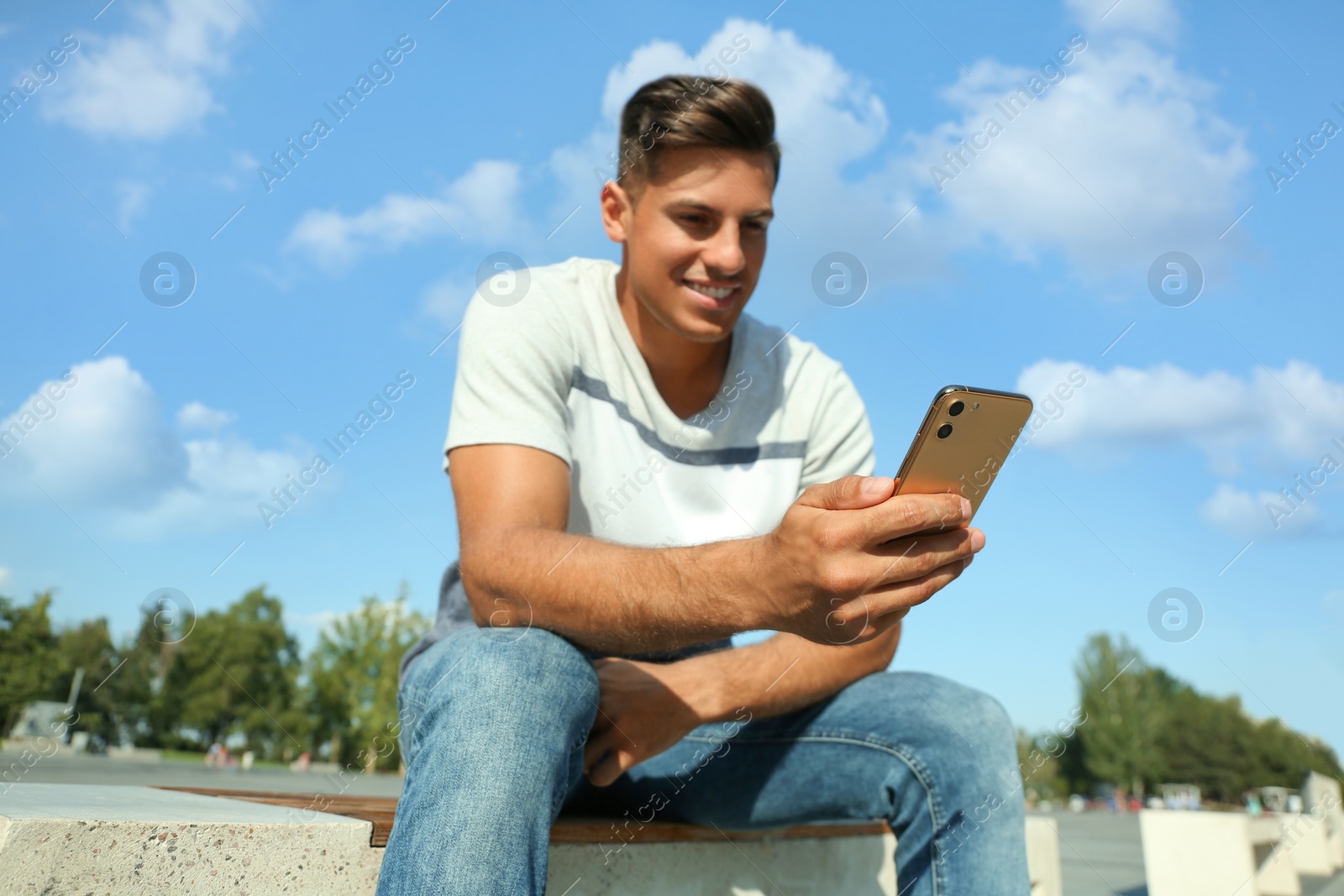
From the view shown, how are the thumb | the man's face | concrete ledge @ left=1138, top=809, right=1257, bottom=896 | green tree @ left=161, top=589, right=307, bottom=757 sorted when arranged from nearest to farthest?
1. the thumb
2. the man's face
3. concrete ledge @ left=1138, top=809, right=1257, bottom=896
4. green tree @ left=161, top=589, right=307, bottom=757

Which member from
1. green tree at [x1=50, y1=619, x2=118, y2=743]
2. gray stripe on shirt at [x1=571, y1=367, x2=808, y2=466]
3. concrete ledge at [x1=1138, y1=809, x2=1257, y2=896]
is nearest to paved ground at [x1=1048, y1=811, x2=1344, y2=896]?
concrete ledge at [x1=1138, y1=809, x2=1257, y2=896]

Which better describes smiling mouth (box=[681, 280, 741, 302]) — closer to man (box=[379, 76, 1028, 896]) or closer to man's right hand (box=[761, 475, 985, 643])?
man (box=[379, 76, 1028, 896])

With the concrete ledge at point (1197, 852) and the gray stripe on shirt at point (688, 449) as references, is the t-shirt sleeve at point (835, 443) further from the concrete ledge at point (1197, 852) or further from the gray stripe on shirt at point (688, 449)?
the concrete ledge at point (1197, 852)

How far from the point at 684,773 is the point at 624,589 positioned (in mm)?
863

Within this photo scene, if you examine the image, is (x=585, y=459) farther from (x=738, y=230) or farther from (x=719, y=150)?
(x=719, y=150)

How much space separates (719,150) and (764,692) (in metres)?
1.69

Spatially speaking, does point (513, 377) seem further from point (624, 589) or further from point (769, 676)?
point (769, 676)

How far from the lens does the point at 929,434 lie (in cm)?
136

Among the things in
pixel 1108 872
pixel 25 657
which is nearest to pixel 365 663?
pixel 25 657

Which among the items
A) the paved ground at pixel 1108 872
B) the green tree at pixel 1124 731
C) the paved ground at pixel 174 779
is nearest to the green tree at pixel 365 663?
the paved ground at pixel 174 779

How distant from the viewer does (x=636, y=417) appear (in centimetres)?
259

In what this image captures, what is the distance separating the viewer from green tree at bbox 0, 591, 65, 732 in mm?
42094

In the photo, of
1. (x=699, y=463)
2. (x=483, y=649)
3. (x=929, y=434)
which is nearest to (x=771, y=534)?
(x=929, y=434)

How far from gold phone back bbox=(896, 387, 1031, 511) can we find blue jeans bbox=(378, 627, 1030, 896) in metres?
0.73
